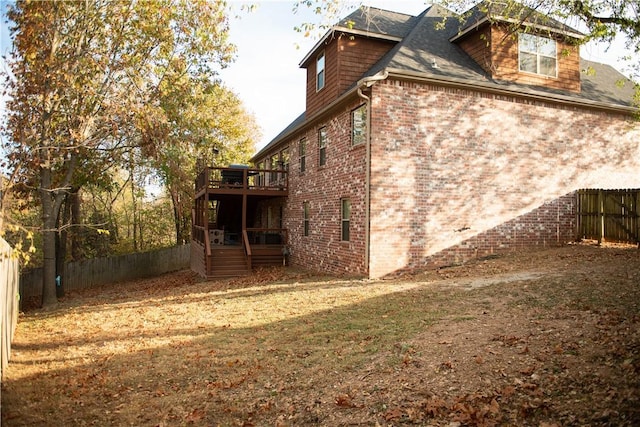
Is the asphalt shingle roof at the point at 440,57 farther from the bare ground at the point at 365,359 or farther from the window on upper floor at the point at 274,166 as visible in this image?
the window on upper floor at the point at 274,166

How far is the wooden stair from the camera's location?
1769 cm

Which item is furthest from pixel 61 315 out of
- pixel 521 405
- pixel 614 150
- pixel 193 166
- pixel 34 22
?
pixel 193 166

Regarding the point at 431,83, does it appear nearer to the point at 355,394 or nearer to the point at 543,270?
the point at 543,270

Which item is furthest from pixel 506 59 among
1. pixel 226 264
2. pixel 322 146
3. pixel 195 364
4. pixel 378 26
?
pixel 195 364

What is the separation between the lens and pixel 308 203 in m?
17.8

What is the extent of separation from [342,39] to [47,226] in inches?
434

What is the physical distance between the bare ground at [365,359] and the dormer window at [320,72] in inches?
358

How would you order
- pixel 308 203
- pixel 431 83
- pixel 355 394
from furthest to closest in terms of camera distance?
pixel 308 203 < pixel 431 83 < pixel 355 394

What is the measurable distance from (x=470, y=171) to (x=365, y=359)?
30.1 ft

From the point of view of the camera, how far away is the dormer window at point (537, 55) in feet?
49.2

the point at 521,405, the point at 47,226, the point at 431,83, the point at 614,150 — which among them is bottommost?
the point at 521,405

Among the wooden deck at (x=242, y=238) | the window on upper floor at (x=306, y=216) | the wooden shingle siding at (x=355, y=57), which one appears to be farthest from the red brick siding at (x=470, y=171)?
the wooden deck at (x=242, y=238)

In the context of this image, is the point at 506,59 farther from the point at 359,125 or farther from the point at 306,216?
the point at 306,216

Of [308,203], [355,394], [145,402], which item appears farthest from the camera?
[308,203]
